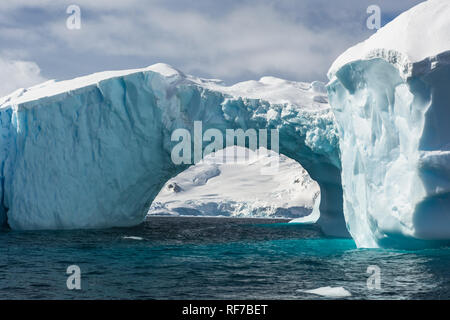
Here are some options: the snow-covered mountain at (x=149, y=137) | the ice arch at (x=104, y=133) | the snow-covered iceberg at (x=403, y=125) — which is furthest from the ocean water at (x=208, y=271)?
the ice arch at (x=104, y=133)

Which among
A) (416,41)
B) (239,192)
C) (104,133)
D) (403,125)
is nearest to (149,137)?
(104,133)

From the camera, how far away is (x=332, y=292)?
8289 millimetres

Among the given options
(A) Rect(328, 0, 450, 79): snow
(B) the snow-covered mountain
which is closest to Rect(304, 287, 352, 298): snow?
(B) the snow-covered mountain

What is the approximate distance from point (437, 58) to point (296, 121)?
9602 mm

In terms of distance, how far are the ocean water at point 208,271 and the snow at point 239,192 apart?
1336 inches

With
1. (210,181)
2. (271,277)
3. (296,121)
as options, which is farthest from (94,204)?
(210,181)

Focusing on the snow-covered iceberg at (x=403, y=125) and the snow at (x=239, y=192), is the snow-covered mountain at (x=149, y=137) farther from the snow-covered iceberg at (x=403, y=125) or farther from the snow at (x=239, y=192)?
the snow at (x=239, y=192)

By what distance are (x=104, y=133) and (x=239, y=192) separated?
4057 cm

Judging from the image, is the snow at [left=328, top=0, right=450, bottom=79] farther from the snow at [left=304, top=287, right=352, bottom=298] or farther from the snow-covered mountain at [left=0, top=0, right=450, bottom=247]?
the snow at [left=304, top=287, right=352, bottom=298]

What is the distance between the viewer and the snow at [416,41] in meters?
10.6

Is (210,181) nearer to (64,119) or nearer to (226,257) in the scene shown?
(64,119)

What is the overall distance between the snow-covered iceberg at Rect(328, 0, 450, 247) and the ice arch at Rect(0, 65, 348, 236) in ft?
18.4

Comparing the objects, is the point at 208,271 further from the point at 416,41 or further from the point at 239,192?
the point at 239,192

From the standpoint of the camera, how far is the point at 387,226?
12.4 m
